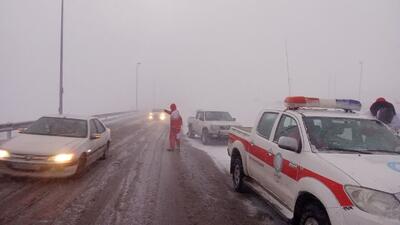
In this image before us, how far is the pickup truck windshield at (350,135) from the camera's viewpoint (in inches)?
205

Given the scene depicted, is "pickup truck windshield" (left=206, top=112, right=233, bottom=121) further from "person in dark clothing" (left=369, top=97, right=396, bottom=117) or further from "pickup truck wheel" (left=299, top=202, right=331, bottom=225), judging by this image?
"pickup truck wheel" (left=299, top=202, right=331, bottom=225)

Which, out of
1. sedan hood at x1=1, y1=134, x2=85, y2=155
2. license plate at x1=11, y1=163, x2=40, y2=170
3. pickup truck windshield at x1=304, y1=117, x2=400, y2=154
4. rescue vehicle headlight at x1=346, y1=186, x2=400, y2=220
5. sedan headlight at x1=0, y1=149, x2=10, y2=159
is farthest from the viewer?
sedan hood at x1=1, y1=134, x2=85, y2=155

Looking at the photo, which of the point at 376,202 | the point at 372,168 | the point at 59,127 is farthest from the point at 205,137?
the point at 376,202

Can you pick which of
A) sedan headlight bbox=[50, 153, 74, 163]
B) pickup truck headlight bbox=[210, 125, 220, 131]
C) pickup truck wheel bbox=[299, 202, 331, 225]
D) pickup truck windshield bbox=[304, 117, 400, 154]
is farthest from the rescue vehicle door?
pickup truck headlight bbox=[210, 125, 220, 131]

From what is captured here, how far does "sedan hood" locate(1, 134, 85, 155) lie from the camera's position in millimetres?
8014

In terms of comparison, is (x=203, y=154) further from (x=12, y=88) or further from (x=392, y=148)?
(x=12, y=88)

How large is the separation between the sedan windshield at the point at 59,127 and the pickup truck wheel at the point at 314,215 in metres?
6.44

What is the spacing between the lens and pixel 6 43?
556 feet

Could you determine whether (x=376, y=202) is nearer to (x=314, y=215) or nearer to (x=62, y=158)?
(x=314, y=215)

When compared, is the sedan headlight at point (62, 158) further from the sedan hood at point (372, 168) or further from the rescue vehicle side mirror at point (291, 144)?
the sedan hood at point (372, 168)

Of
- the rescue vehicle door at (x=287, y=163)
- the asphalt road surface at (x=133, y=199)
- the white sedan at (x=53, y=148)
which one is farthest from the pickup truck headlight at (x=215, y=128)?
the rescue vehicle door at (x=287, y=163)

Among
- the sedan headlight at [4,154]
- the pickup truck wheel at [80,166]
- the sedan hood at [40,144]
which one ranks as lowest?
the pickup truck wheel at [80,166]

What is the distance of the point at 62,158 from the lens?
8.05 meters

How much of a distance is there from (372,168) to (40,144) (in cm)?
676
